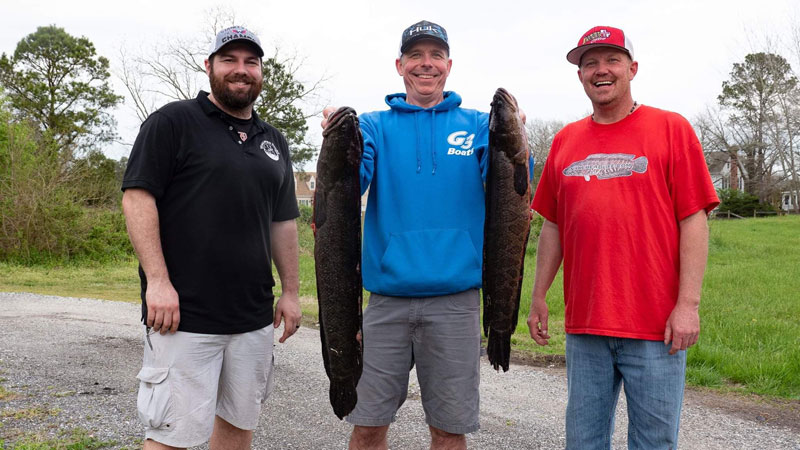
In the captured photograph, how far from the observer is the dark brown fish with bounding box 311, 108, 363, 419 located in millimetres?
2854

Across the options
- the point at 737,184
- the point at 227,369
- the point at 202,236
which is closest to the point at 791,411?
the point at 227,369

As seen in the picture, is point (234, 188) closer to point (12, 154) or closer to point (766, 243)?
point (12, 154)

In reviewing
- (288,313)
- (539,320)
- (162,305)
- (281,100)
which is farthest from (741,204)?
(162,305)

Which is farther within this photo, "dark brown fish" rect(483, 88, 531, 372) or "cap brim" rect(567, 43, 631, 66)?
"cap brim" rect(567, 43, 631, 66)

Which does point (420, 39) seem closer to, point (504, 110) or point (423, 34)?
point (423, 34)

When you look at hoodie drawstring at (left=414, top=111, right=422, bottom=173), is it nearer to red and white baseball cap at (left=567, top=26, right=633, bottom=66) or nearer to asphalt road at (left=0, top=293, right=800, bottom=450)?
red and white baseball cap at (left=567, top=26, right=633, bottom=66)

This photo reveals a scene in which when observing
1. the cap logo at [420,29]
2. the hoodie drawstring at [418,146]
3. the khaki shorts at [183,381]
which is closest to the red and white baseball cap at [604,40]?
the cap logo at [420,29]

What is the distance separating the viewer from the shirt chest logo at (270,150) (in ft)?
12.1

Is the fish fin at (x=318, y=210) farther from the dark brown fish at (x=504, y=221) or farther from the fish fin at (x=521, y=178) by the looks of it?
the fish fin at (x=521, y=178)

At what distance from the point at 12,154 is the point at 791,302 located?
22808 millimetres

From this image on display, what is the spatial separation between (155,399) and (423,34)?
99.1 inches

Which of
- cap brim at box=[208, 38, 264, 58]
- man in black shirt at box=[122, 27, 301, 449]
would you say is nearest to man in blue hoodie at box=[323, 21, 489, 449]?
man in black shirt at box=[122, 27, 301, 449]

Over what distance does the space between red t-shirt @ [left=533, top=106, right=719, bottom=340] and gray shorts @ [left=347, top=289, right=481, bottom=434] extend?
66cm

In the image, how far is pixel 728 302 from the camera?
11133 millimetres
